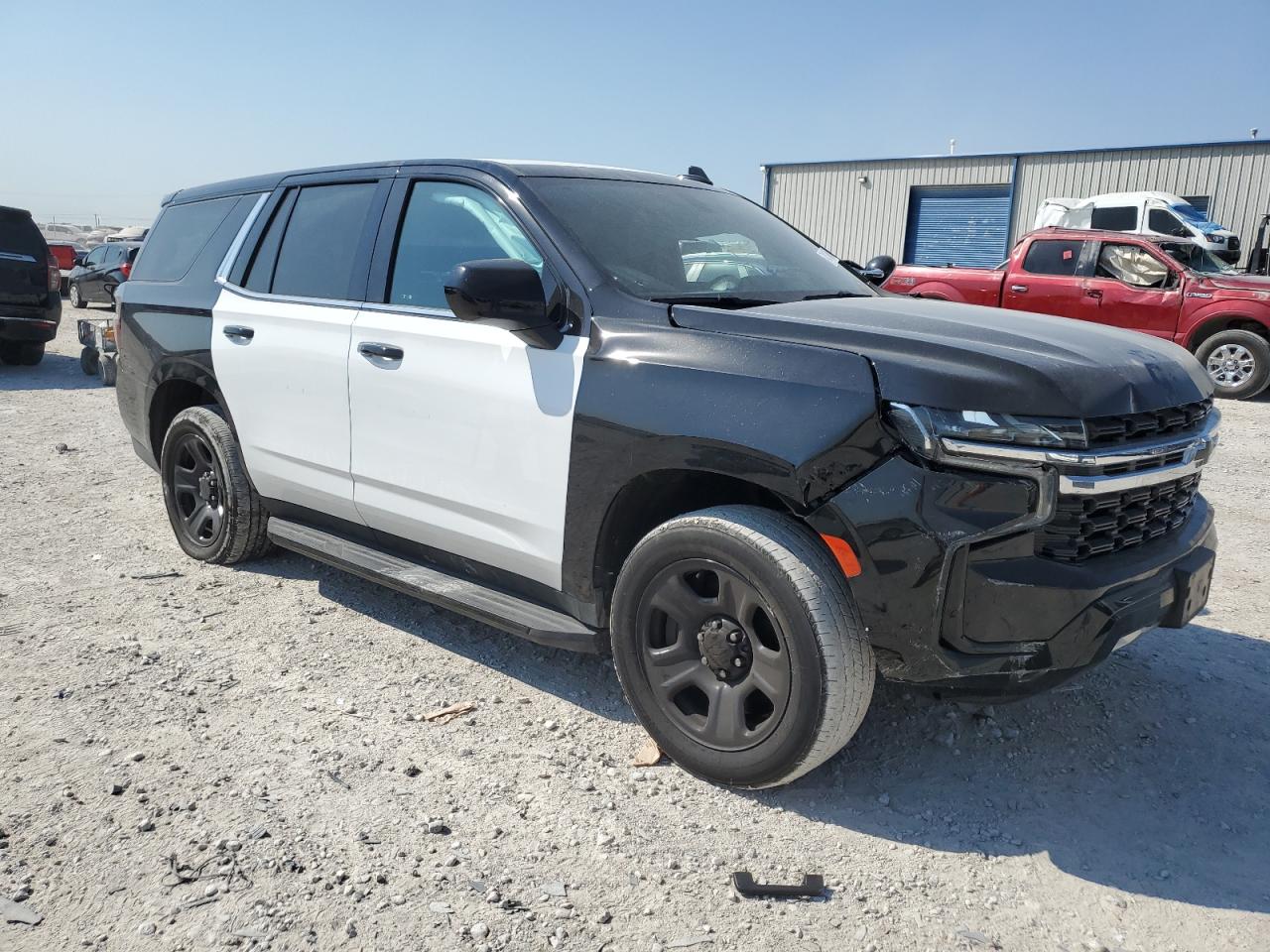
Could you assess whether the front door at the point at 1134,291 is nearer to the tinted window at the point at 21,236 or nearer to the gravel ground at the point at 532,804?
the gravel ground at the point at 532,804

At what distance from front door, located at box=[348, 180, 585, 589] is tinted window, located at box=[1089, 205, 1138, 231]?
51.1 ft

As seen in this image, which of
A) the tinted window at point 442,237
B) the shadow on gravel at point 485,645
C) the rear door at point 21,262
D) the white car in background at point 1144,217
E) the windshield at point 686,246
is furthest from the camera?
the white car in background at point 1144,217

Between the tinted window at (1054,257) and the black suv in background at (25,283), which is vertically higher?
the tinted window at (1054,257)

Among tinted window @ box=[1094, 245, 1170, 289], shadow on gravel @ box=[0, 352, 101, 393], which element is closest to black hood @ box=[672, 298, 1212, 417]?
tinted window @ box=[1094, 245, 1170, 289]

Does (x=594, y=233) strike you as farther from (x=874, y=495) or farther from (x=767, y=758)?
(x=767, y=758)

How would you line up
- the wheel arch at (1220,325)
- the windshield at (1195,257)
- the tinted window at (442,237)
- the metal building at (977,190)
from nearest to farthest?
the tinted window at (442,237) < the wheel arch at (1220,325) < the windshield at (1195,257) < the metal building at (977,190)

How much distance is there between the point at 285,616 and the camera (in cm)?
434

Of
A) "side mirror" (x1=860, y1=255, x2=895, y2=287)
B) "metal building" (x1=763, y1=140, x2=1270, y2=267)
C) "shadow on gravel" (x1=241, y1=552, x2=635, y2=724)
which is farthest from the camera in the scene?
"metal building" (x1=763, y1=140, x2=1270, y2=267)

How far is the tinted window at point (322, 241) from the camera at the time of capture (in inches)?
158

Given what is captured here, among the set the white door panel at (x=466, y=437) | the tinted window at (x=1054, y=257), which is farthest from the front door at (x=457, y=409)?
the tinted window at (x=1054, y=257)

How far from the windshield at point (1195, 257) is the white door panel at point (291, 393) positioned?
11.2 metres

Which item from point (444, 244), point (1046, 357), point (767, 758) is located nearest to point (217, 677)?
point (444, 244)

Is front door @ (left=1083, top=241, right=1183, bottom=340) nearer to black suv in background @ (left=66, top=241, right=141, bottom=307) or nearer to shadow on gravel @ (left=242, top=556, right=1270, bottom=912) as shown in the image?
shadow on gravel @ (left=242, top=556, right=1270, bottom=912)

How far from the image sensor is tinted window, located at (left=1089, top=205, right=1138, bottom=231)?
16.6 metres
